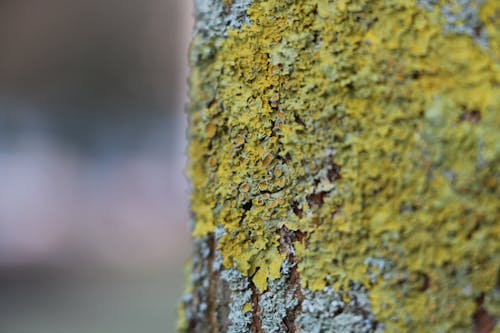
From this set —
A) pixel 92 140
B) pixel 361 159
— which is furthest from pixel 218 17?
pixel 92 140

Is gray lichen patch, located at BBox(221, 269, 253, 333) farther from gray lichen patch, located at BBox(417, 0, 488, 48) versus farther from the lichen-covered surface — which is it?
gray lichen patch, located at BBox(417, 0, 488, 48)

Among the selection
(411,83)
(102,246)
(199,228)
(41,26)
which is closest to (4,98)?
(41,26)

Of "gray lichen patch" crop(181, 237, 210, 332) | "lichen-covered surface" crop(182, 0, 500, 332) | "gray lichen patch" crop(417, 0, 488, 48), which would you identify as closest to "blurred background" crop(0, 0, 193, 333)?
"gray lichen patch" crop(181, 237, 210, 332)

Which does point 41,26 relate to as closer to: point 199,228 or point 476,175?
point 199,228

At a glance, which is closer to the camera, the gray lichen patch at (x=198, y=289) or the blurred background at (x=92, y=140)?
the gray lichen patch at (x=198, y=289)

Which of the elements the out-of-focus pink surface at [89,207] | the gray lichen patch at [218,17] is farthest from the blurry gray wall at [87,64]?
the gray lichen patch at [218,17]

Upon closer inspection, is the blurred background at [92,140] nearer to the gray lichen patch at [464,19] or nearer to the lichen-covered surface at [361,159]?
the lichen-covered surface at [361,159]
